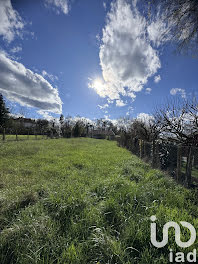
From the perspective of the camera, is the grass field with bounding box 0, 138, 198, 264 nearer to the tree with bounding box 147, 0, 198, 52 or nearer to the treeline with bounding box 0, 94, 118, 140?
the tree with bounding box 147, 0, 198, 52

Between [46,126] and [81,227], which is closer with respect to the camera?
[81,227]

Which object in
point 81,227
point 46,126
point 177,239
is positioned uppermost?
point 46,126

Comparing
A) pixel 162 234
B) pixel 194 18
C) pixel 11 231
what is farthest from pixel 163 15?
pixel 11 231

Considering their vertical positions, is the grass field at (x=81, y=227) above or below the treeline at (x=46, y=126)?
below

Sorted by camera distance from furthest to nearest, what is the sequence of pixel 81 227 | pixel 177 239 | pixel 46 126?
pixel 46 126 < pixel 81 227 < pixel 177 239

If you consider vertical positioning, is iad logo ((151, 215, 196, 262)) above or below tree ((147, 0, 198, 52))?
below

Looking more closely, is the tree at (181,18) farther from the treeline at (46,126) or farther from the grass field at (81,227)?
the treeline at (46,126)

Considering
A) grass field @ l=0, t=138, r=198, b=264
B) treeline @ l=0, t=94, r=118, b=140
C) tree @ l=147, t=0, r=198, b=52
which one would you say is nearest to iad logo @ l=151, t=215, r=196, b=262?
Result: grass field @ l=0, t=138, r=198, b=264

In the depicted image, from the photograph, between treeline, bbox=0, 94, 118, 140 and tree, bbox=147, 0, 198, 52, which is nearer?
tree, bbox=147, 0, 198, 52

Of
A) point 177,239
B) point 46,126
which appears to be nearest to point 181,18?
point 177,239

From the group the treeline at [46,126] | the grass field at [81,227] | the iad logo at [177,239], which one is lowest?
the grass field at [81,227]

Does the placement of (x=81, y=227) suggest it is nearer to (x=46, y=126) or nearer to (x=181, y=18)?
(x=181, y=18)

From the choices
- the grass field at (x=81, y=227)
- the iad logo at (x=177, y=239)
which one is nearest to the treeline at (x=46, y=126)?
the grass field at (x=81, y=227)

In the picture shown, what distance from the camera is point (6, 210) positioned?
2.35m
